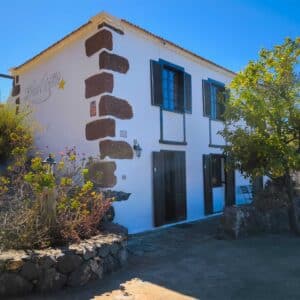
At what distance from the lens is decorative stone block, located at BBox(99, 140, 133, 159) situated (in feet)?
27.6

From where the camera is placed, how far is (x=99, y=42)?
8.75 metres

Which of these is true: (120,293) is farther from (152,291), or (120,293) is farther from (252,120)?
(252,120)

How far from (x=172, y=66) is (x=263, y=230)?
17.7 ft

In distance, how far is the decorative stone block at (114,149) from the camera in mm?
8414

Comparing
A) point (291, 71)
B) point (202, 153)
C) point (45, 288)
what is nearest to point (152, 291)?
point (45, 288)

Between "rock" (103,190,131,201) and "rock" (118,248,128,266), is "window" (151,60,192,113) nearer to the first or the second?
"rock" (103,190,131,201)

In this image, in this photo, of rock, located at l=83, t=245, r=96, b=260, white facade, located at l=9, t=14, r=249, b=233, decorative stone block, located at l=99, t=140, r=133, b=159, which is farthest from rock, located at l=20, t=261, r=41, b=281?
decorative stone block, located at l=99, t=140, r=133, b=159

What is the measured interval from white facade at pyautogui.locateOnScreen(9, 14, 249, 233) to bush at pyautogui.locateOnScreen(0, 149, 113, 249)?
7.59 ft

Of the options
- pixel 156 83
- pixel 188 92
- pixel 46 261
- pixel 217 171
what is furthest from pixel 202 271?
pixel 217 171

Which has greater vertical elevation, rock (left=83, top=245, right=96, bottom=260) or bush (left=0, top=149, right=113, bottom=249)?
bush (left=0, top=149, right=113, bottom=249)

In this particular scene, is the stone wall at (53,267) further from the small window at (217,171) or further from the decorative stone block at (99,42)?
the small window at (217,171)

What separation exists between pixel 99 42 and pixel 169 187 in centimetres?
458

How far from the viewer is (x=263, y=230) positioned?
8898 mm

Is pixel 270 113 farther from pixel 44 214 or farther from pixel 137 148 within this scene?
pixel 44 214
